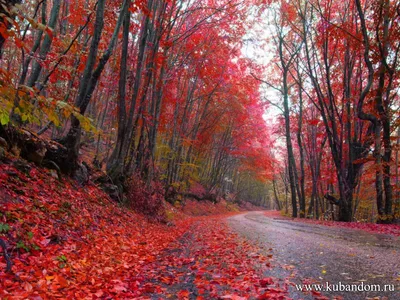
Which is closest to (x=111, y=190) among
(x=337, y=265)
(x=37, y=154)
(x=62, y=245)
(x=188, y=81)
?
(x=37, y=154)

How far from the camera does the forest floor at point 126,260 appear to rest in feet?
9.20

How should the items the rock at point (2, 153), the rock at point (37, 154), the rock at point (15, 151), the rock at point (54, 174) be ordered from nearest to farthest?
the rock at point (2, 153), the rock at point (15, 151), the rock at point (37, 154), the rock at point (54, 174)

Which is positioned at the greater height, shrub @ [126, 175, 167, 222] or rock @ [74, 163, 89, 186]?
rock @ [74, 163, 89, 186]

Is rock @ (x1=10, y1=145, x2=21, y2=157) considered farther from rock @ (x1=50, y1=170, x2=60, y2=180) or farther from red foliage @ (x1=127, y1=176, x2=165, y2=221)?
red foliage @ (x1=127, y1=176, x2=165, y2=221)

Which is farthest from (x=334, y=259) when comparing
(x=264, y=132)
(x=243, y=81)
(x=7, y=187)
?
(x=264, y=132)

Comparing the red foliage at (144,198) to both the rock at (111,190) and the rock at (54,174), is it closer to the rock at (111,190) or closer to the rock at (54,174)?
the rock at (111,190)

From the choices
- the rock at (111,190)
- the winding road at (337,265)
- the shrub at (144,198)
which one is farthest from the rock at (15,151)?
the winding road at (337,265)

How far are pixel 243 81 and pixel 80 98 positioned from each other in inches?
562

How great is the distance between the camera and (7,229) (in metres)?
2.91

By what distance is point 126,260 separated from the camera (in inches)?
168

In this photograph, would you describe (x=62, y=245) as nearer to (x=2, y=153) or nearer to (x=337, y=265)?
(x=2, y=153)

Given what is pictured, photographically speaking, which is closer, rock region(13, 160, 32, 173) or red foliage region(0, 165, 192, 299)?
red foliage region(0, 165, 192, 299)

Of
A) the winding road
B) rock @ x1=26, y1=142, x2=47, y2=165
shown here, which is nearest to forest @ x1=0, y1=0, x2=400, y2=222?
rock @ x1=26, y1=142, x2=47, y2=165

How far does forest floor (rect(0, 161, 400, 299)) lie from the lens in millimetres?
2805
